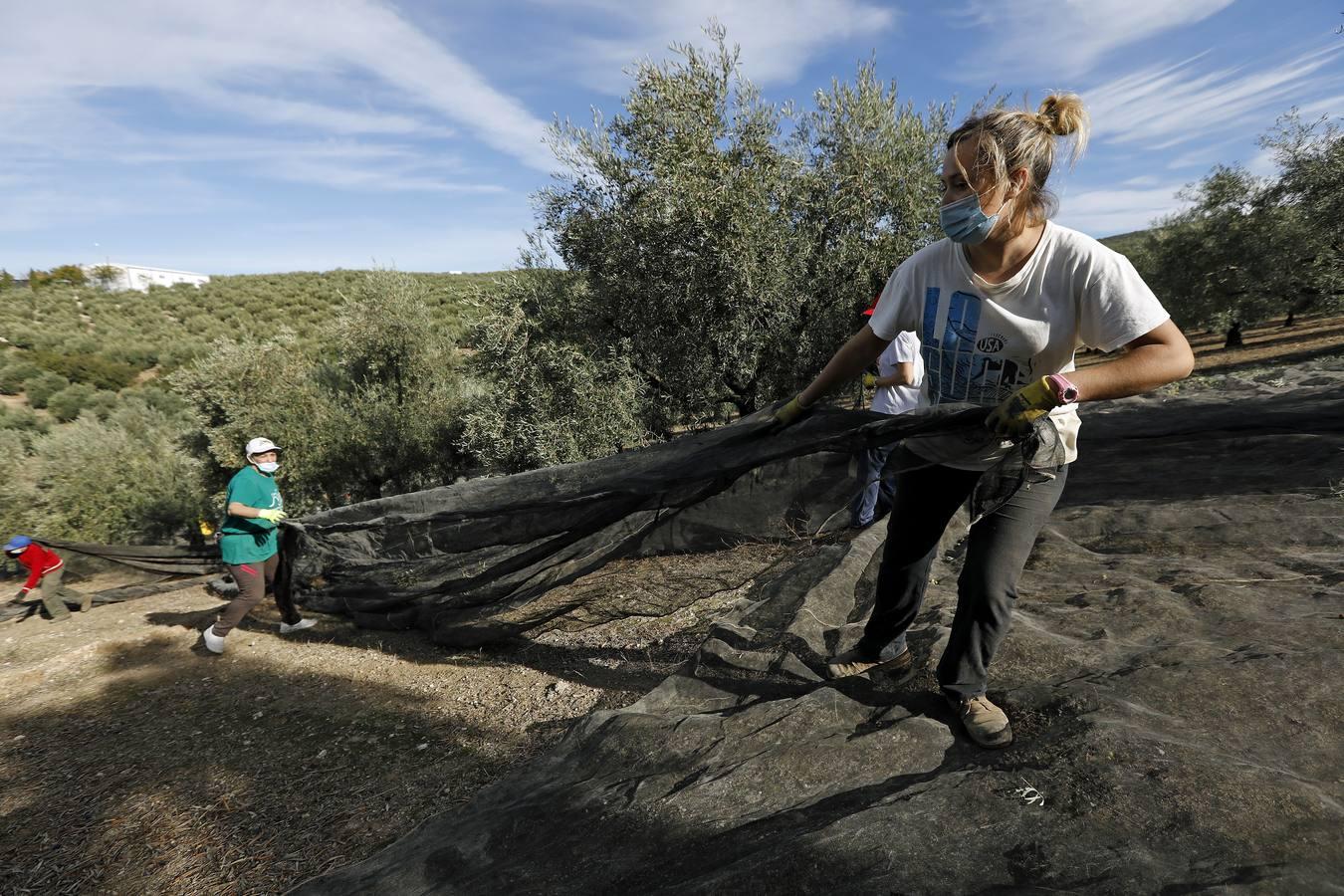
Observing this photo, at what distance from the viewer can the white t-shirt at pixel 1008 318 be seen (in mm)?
1795

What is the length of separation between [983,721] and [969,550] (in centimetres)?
56

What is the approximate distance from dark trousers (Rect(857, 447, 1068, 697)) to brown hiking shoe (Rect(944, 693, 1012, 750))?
0.12 feet

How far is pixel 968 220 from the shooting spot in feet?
6.50

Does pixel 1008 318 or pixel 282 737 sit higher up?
pixel 1008 318

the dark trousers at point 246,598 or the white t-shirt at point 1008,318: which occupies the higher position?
the white t-shirt at point 1008,318

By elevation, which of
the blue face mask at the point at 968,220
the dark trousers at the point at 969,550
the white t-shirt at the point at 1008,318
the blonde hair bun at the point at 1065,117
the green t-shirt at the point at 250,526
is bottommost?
the green t-shirt at the point at 250,526

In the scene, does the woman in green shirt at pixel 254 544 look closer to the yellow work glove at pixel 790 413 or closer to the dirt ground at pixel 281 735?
the dirt ground at pixel 281 735

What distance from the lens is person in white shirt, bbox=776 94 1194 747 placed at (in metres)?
1.78

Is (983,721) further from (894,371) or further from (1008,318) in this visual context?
(894,371)

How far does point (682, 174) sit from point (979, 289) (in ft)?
21.7

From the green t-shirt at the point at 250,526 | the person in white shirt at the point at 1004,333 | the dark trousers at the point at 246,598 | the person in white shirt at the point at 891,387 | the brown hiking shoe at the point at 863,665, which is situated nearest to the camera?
the person in white shirt at the point at 1004,333

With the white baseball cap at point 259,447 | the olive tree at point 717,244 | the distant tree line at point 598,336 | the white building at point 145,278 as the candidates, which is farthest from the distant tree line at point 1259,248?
the white building at point 145,278

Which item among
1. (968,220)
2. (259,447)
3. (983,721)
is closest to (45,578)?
(259,447)

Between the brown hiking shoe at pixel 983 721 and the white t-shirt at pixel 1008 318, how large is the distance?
31.1 inches
